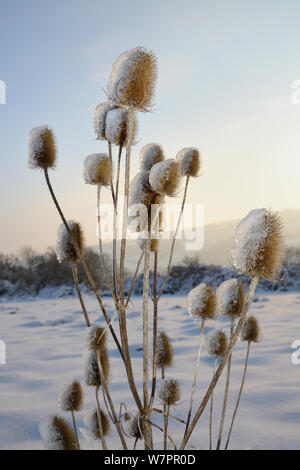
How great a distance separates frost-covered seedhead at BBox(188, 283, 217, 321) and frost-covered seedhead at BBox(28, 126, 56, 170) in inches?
28.1

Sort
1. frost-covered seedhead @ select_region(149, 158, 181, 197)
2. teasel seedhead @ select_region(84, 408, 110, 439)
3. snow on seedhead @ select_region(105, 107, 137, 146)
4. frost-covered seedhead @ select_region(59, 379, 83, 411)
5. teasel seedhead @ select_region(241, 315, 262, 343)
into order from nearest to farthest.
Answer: frost-covered seedhead @ select_region(149, 158, 181, 197) → snow on seedhead @ select_region(105, 107, 137, 146) → frost-covered seedhead @ select_region(59, 379, 83, 411) → teasel seedhead @ select_region(84, 408, 110, 439) → teasel seedhead @ select_region(241, 315, 262, 343)

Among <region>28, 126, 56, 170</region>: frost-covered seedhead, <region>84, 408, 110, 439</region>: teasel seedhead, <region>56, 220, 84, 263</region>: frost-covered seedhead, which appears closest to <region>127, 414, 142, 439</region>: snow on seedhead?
<region>84, 408, 110, 439</region>: teasel seedhead

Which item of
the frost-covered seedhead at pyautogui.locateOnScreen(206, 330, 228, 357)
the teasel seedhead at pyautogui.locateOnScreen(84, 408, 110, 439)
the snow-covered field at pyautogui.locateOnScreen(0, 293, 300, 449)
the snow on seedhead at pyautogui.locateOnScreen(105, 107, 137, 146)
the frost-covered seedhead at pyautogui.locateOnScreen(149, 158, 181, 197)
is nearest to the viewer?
the frost-covered seedhead at pyautogui.locateOnScreen(149, 158, 181, 197)

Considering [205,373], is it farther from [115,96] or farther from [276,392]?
[115,96]

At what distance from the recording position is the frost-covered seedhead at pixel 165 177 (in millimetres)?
1237

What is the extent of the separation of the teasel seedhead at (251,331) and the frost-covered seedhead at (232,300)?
29 centimetres

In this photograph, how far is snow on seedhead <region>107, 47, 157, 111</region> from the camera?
49.5 inches

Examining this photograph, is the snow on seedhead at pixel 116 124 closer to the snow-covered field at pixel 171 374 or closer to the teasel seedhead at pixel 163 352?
the snow-covered field at pixel 171 374

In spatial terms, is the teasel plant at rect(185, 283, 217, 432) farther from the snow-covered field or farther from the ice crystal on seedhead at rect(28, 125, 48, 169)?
the ice crystal on seedhead at rect(28, 125, 48, 169)

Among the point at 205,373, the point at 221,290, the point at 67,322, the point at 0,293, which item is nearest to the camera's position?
the point at 221,290

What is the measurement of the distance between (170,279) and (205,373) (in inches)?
191

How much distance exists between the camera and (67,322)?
555 centimetres

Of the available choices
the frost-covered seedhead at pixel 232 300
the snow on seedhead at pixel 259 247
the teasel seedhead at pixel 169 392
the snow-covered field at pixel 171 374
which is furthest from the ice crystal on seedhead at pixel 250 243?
the teasel seedhead at pixel 169 392
